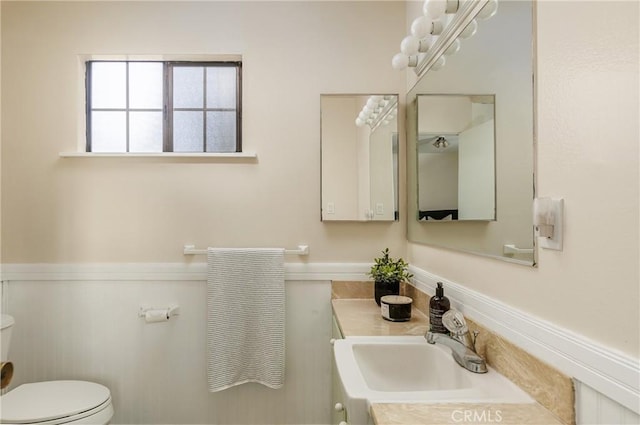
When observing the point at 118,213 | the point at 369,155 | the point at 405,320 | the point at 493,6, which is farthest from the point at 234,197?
the point at 493,6

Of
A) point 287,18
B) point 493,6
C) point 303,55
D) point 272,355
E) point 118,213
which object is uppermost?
point 287,18

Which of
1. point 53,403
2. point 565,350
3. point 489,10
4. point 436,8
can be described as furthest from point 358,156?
point 53,403

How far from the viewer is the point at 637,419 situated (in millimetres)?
574

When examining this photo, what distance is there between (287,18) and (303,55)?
209mm

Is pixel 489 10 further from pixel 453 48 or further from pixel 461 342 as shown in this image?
pixel 461 342

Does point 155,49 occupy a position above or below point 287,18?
below

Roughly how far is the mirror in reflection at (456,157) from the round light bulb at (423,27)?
240 millimetres

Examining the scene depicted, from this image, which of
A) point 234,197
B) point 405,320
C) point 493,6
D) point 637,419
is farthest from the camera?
point 234,197

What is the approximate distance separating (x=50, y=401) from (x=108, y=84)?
155 cm

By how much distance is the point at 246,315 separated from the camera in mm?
1671

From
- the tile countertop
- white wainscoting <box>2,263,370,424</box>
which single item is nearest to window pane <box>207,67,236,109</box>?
white wainscoting <box>2,263,370,424</box>

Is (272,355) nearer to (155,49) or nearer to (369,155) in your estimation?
(369,155)

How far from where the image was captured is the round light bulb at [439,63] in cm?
131

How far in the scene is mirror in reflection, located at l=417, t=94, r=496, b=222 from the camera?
1.04m
